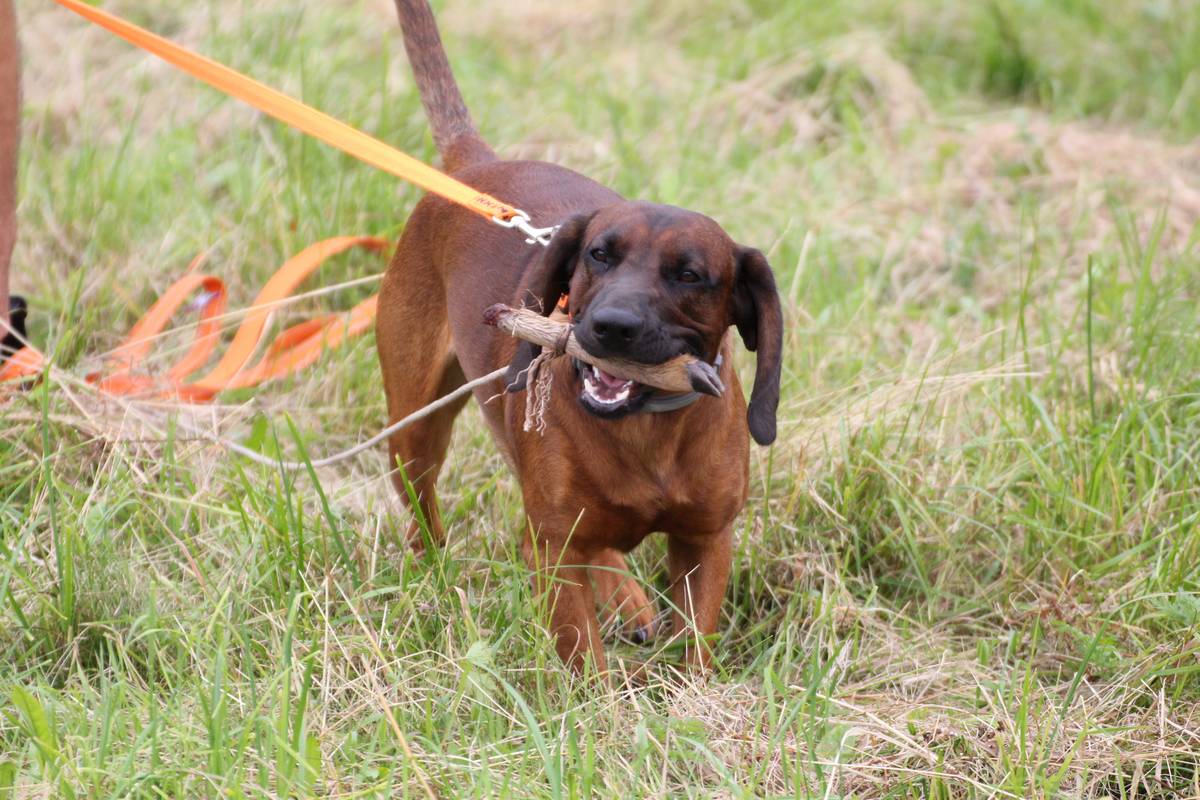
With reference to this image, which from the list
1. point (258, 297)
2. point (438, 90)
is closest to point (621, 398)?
point (438, 90)

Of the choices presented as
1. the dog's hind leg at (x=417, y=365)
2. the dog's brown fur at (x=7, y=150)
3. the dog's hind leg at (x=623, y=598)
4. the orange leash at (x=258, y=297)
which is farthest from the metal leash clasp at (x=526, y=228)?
the dog's brown fur at (x=7, y=150)

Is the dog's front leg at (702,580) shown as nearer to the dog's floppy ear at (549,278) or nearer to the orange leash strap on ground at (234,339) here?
the dog's floppy ear at (549,278)

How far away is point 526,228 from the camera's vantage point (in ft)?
12.1

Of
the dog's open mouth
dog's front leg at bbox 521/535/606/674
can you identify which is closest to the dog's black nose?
the dog's open mouth

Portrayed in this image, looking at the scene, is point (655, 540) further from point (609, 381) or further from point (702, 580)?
point (609, 381)

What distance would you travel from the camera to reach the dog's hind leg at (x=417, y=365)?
4.17m

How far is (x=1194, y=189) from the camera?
6562 mm

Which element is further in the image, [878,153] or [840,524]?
[878,153]

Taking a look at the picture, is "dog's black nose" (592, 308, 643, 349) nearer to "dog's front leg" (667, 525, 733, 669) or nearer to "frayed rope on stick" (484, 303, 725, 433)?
"frayed rope on stick" (484, 303, 725, 433)

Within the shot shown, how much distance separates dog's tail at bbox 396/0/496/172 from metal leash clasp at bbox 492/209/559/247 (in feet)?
2.16

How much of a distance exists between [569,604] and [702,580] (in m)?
0.33

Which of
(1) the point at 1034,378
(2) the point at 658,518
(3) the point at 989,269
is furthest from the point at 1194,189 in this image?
(2) the point at 658,518

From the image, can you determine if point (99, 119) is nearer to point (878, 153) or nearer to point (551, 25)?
point (551, 25)

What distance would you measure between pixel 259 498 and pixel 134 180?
8.15ft
